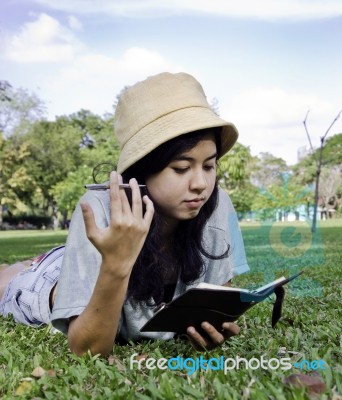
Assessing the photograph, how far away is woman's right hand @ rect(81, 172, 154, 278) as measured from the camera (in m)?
1.95

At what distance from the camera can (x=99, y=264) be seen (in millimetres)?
2469

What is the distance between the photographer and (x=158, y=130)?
2.37m

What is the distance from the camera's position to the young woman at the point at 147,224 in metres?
2.11

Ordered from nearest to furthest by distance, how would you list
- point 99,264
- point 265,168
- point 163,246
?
point 99,264
point 163,246
point 265,168

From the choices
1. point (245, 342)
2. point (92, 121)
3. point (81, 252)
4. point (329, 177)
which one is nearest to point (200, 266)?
point (245, 342)

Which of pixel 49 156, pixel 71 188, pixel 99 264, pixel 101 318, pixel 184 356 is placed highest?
pixel 49 156

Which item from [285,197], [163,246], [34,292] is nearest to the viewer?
[163,246]

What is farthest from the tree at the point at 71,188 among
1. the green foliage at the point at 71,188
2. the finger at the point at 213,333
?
the finger at the point at 213,333

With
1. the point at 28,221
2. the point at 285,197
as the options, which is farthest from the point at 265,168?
the point at 285,197

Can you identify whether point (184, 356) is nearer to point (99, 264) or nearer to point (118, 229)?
point (99, 264)

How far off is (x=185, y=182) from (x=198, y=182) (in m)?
0.05

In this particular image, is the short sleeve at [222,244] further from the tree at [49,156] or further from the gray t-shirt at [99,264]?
the tree at [49,156]

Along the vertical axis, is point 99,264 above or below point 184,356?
above

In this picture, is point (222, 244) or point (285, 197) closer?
point (222, 244)
